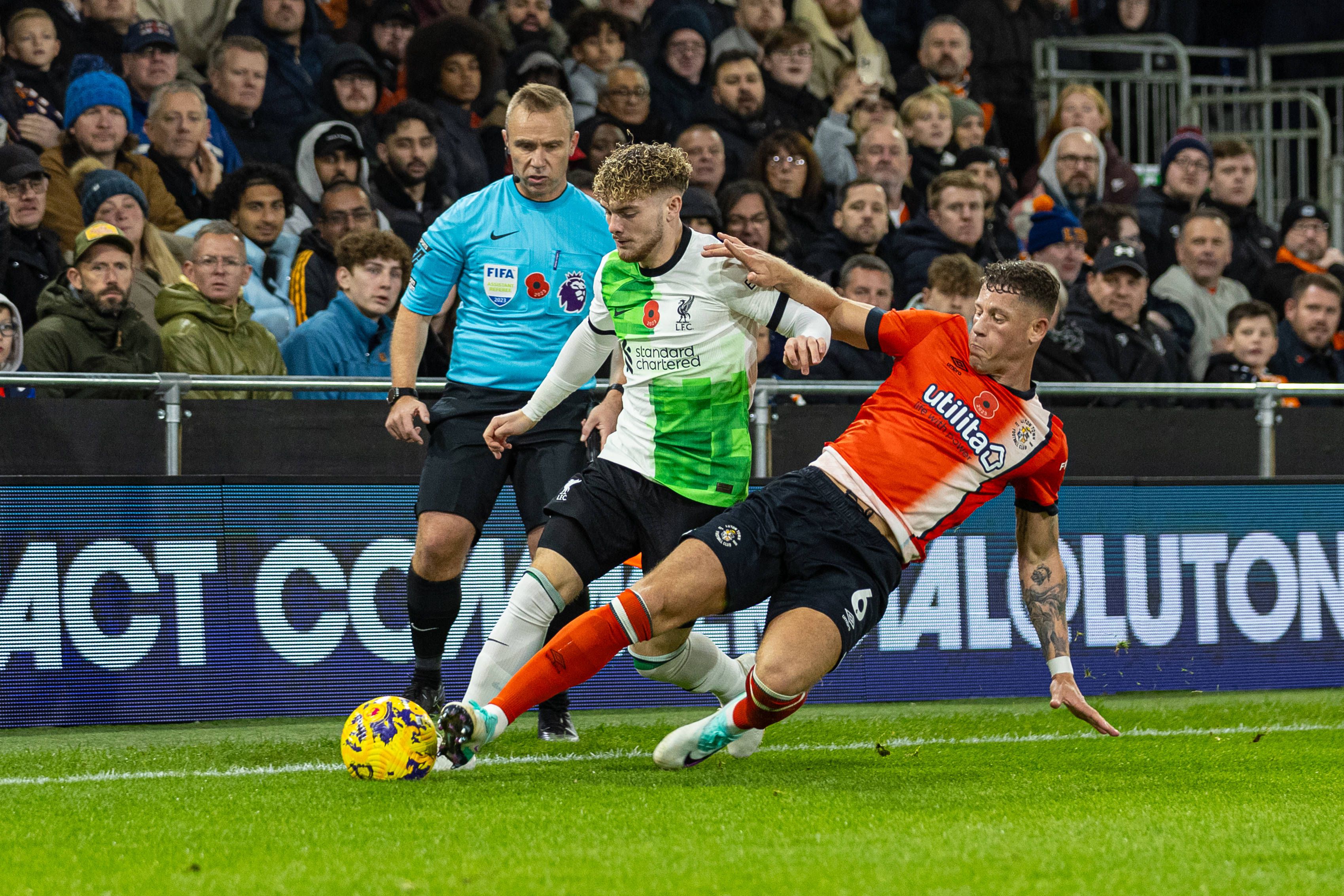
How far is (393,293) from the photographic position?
8930 mm

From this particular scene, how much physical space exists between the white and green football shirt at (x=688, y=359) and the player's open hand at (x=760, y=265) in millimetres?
115

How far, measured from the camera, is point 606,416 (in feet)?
20.2

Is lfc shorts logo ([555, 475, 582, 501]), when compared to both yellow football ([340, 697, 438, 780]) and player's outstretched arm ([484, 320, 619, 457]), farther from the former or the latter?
yellow football ([340, 697, 438, 780])

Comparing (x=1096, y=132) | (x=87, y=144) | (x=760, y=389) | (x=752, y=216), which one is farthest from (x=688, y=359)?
(x=1096, y=132)

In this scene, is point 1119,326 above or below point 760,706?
above

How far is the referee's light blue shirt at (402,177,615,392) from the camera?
6555mm

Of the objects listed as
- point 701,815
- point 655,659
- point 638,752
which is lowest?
point 638,752

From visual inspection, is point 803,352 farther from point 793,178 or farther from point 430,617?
point 793,178

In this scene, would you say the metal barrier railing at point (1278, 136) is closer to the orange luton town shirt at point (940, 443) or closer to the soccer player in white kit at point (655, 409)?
the orange luton town shirt at point (940, 443)

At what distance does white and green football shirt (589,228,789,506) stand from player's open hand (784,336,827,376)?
378mm

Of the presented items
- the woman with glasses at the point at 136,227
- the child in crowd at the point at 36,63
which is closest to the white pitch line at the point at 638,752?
the woman with glasses at the point at 136,227

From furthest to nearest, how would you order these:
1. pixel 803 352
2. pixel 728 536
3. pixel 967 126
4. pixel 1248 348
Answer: pixel 967 126, pixel 1248 348, pixel 728 536, pixel 803 352

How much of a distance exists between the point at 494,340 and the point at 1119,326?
525 centimetres

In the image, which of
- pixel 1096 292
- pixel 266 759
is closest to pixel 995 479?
pixel 266 759
